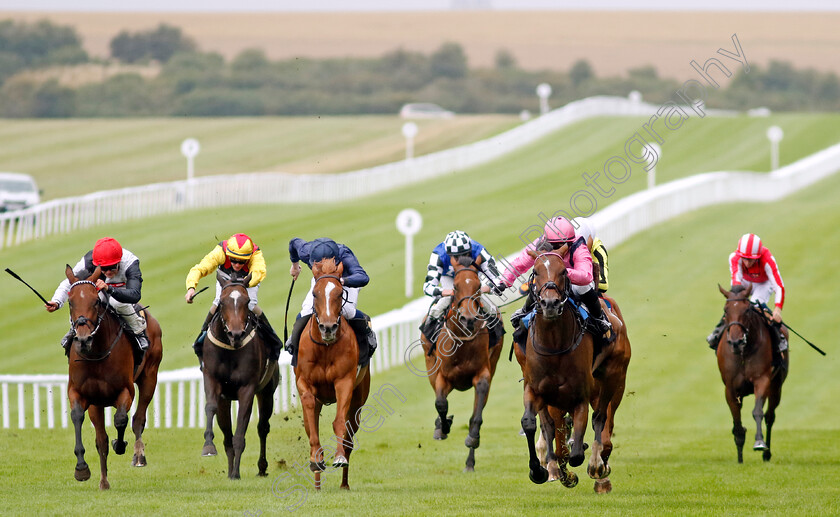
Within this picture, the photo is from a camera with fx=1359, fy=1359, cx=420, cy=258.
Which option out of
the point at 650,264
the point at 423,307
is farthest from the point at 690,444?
the point at 650,264

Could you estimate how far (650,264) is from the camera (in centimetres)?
2600

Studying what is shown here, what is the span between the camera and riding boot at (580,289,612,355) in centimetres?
1062

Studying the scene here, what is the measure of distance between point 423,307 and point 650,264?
7478mm

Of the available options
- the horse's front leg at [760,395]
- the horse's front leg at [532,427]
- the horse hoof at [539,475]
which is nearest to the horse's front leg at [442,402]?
the horse's front leg at [532,427]

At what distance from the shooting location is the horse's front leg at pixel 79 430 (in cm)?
1066

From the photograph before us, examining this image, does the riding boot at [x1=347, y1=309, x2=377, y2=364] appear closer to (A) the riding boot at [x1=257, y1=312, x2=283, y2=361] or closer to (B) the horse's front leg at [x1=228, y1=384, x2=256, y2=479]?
(A) the riding boot at [x1=257, y1=312, x2=283, y2=361]

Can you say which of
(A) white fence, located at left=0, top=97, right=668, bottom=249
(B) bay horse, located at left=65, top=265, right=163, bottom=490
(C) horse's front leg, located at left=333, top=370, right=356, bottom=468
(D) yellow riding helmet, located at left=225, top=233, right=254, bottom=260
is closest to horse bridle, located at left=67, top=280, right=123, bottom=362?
(B) bay horse, located at left=65, top=265, right=163, bottom=490

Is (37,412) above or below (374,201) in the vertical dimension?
below

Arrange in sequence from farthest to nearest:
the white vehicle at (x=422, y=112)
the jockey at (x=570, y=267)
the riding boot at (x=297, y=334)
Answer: the white vehicle at (x=422, y=112) → the riding boot at (x=297, y=334) → the jockey at (x=570, y=267)

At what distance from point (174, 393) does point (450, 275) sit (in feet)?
26.1

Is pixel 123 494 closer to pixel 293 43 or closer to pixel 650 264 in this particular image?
pixel 650 264

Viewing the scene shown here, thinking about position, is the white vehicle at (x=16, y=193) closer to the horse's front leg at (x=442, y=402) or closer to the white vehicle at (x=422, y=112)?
the horse's front leg at (x=442, y=402)

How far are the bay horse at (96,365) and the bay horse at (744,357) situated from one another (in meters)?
6.00

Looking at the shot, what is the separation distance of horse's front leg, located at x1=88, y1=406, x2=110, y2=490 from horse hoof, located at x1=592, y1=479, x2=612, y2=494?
12.8 feet
